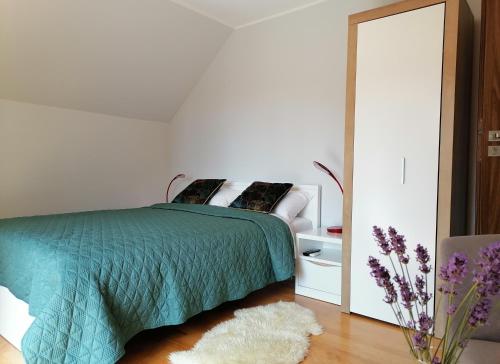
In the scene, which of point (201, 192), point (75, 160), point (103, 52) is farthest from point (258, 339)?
point (103, 52)

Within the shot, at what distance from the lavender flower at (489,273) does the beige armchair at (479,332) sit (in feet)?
1.74

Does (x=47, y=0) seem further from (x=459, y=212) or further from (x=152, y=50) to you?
(x=459, y=212)

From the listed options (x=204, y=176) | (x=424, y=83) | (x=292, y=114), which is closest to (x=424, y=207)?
(x=424, y=83)

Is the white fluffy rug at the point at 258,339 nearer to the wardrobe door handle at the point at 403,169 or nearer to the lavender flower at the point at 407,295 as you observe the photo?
the wardrobe door handle at the point at 403,169

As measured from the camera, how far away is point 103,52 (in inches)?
130

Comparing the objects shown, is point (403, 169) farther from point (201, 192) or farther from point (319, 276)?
point (201, 192)

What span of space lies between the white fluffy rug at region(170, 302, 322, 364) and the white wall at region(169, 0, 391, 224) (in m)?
1.13

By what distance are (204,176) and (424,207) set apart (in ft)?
8.74

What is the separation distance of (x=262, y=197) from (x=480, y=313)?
2464 millimetres

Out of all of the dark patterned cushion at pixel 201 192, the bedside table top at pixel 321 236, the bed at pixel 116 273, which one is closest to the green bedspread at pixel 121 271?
the bed at pixel 116 273

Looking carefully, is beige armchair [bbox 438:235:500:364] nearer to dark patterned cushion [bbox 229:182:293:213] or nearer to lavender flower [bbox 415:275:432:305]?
lavender flower [bbox 415:275:432:305]

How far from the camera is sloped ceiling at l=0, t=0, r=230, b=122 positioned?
2846mm

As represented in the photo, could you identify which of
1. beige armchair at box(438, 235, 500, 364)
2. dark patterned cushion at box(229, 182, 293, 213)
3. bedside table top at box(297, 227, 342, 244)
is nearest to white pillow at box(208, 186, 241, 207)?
dark patterned cushion at box(229, 182, 293, 213)

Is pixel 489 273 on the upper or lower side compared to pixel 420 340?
upper
